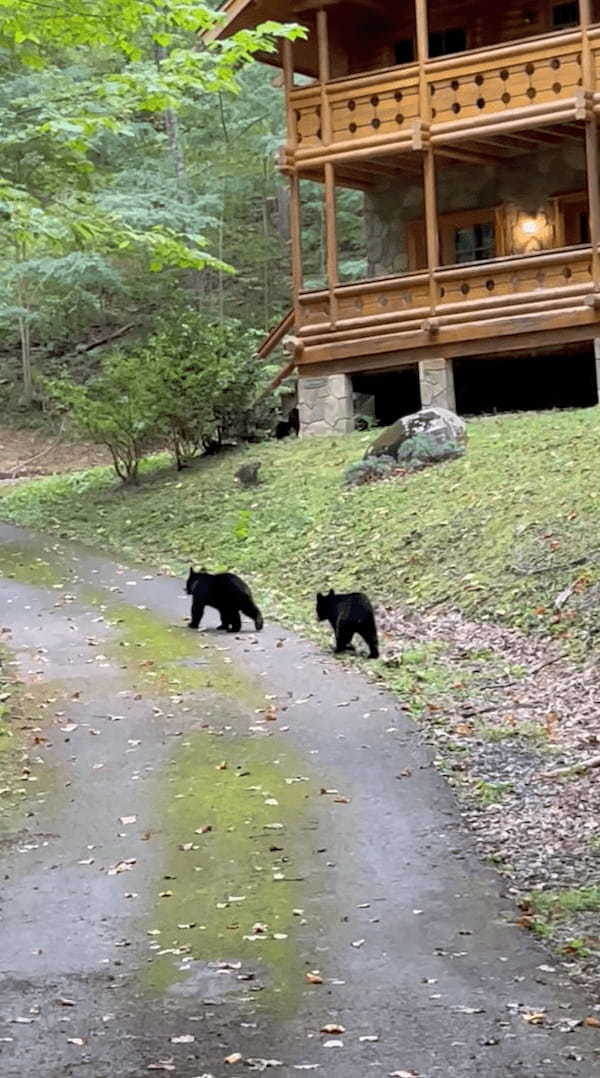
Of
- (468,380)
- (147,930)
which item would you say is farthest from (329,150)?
(147,930)

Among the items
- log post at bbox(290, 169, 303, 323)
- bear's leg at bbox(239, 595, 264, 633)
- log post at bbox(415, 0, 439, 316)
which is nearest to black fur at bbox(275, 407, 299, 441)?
log post at bbox(290, 169, 303, 323)

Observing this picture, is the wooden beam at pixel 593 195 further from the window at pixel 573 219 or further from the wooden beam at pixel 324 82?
the wooden beam at pixel 324 82

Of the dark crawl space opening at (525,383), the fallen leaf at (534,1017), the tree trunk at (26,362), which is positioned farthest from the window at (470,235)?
the fallen leaf at (534,1017)

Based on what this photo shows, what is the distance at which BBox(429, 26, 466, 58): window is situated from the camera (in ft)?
80.5

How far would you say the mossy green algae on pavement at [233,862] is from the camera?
232 inches

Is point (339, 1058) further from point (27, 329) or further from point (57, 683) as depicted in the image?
point (27, 329)

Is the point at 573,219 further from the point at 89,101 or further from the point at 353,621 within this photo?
the point at 353,621

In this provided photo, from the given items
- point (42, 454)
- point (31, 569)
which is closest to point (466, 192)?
point (42, 454)

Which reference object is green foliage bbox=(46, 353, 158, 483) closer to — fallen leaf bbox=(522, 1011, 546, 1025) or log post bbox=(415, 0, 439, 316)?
log post bbox=(415, 0, 439, 316)

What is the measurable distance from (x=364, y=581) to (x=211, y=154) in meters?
20.3

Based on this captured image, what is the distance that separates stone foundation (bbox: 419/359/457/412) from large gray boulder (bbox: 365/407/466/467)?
334 cm

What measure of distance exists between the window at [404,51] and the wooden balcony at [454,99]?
259 cm

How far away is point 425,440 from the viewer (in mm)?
18406

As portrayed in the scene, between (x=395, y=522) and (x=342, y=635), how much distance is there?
4365mm
